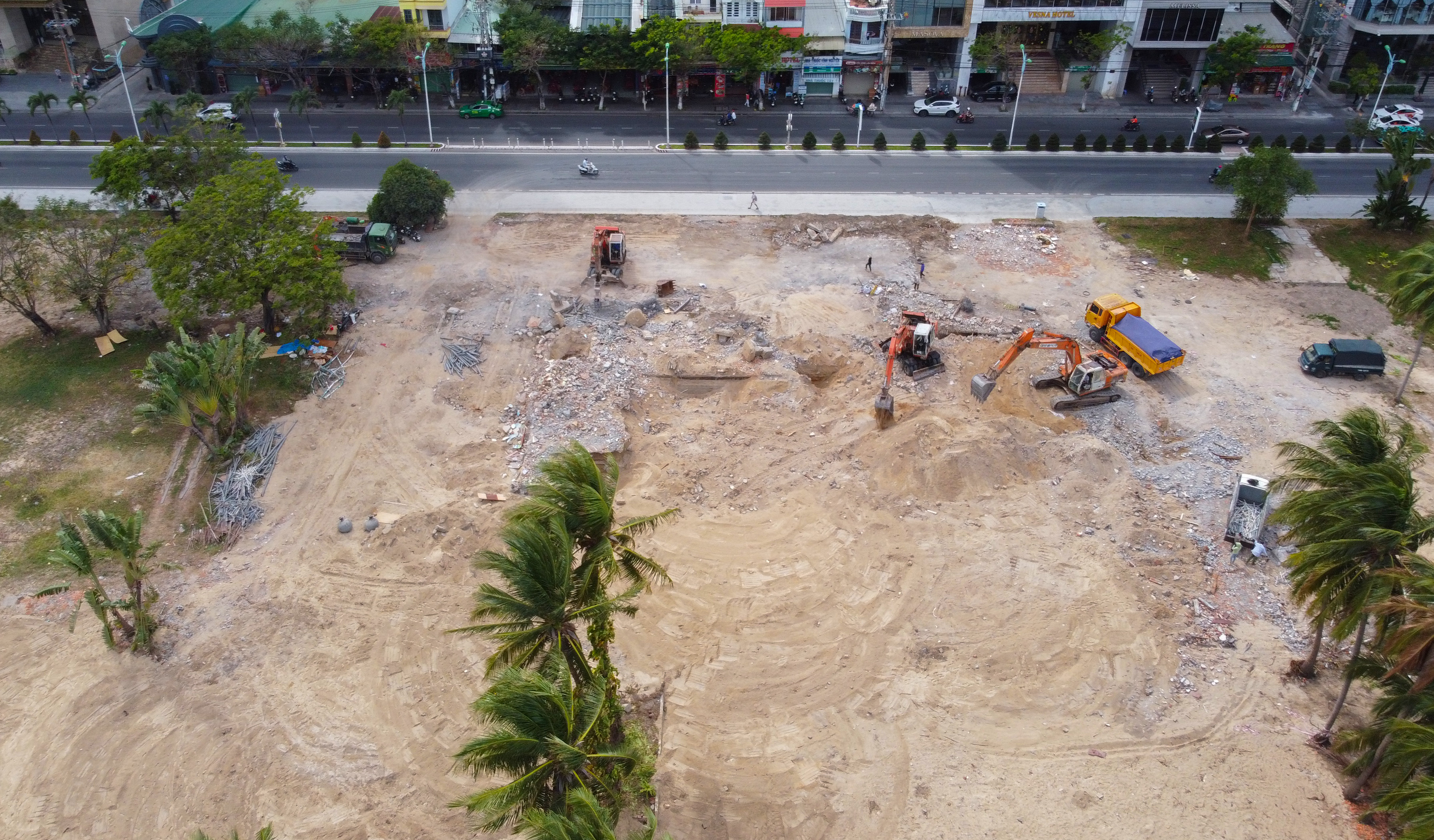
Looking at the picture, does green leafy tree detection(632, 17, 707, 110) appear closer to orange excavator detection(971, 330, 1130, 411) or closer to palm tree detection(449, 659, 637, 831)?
orange excavator detection(971, 330, 1130, 411)

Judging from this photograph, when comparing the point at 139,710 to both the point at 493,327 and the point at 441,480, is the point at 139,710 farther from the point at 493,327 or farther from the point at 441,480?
the point at 493,327

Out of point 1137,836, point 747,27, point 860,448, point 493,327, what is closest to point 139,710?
point 493,327

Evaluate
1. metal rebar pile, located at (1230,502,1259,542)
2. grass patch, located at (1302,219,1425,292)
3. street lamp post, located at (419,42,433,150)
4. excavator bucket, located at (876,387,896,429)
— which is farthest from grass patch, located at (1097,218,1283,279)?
street lamp post, located at (419,42,433,150)

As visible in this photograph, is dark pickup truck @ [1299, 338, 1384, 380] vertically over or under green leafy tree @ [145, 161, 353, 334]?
under

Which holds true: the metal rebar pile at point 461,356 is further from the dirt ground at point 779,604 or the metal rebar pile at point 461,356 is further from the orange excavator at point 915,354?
the orange excavator at point 915,354

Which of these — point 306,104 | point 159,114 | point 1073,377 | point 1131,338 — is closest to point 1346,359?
point 1131,338

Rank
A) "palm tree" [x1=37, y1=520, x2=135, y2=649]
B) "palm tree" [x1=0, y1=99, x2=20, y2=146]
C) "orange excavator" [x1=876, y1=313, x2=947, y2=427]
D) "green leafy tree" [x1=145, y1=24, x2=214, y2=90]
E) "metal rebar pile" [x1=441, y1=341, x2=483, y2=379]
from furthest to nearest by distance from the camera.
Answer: "green leafy tree" [x1=145, y1=24, x2=214, y2=90]
"palm tree" [x1=0, y1=99, x2=20, y2=146]
"metal rebar pile" [x1=441, y1=341, x2=483, y2=379]
"orange excavator" [x1=876, y1=313, x2=947, y2=427]
"palm tree" [x1=37, y1=520, x2=135, y2=649]
